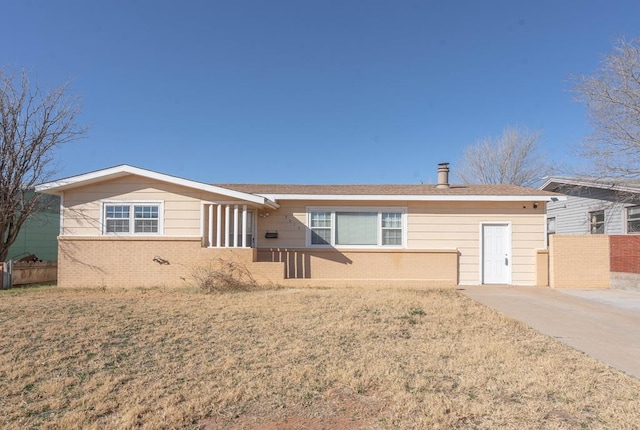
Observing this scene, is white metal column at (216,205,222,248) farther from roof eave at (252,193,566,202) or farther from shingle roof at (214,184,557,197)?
shingle roof at (214,184,557,197)

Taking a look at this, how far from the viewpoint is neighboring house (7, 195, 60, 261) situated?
57.9 ft

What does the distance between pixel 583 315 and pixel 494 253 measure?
516 centimetres

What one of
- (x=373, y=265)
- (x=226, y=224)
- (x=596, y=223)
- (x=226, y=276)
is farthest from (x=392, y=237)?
(x=596, y=223)

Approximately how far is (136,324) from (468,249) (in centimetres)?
1009

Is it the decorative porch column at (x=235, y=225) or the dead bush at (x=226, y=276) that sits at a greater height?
the decorative porch column at (x=235, y=225)

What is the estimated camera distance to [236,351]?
552cm

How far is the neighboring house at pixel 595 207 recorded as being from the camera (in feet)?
47.4

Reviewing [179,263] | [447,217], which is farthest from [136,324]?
[447,217]

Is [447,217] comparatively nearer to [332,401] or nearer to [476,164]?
[332,401]

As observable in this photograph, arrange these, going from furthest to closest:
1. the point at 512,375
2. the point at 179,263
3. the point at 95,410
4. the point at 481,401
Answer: the point at 179,263, the point at 512,375, the point at 481,401, the point at 95,410

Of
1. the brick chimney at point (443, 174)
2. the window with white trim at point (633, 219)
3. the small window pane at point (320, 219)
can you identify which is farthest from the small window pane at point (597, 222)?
the small window pane at point (320, 219)

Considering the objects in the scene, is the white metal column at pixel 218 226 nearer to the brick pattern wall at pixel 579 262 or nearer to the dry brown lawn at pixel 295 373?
the dry brown lawn at pixel 295 373

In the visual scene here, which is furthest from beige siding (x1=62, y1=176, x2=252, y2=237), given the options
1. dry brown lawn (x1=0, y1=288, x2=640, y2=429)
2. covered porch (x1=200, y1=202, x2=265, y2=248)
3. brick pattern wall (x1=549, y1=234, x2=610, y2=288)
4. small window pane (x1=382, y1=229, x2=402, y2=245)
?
brick pattern wall (x1=549, y1=234, x2=610, y2=288)

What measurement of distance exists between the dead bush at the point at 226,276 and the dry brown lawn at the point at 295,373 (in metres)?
3.08
